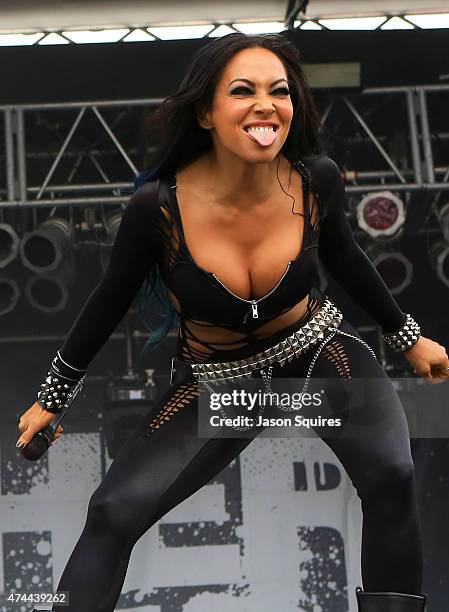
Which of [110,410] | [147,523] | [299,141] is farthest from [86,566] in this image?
[110,410]

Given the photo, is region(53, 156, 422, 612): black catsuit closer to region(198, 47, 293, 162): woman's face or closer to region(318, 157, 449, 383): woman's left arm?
region(318, 157, 449, 383): woman's left arm

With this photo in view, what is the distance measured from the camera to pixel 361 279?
8.91 ft

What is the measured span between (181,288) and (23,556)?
4.65 metres

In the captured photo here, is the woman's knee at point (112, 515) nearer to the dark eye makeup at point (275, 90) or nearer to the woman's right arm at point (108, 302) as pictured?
the woman's right arm at point (108, 302)

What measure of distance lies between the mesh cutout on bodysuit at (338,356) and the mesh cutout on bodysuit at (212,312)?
89 mm

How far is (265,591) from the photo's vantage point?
21.7 ft

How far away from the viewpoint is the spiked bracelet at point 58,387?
261 centimetres

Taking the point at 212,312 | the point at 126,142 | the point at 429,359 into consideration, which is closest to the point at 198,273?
the point at 212,312

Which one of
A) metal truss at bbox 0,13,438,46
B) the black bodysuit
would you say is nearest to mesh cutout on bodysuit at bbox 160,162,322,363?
the black bodysuit

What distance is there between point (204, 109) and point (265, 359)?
61 centimetres

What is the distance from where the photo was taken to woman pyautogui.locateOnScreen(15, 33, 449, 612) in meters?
2.36

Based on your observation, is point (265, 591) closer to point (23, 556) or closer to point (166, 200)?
point (23, 556)

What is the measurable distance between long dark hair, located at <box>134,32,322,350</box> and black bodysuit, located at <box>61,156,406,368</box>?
0.05m

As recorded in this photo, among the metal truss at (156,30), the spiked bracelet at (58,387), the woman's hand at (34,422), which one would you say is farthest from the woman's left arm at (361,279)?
the metal truss at (156,30)
